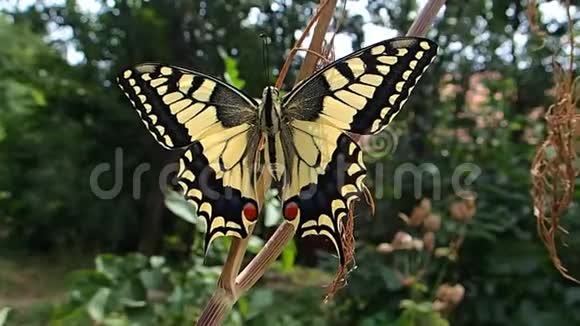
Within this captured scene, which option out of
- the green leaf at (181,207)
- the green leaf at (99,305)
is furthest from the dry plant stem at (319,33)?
the green leaf at (99,305)

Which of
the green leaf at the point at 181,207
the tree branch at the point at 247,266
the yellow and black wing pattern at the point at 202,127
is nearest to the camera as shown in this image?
the tree branch at the point at 247,266

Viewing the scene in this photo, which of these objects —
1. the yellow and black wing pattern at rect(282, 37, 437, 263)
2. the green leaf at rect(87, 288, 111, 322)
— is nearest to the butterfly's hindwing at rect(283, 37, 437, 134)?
the yellow and black wing pattern at rect(282, 37, 437, 263)

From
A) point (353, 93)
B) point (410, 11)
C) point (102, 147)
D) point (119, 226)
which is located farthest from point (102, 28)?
point (353, 93)

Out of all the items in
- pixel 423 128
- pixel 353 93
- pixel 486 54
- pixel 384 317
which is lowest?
pixel 384 317

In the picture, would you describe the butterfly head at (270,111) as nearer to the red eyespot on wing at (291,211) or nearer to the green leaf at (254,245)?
the red eyespot on wing at (291,211)

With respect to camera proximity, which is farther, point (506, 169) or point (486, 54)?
point (486, 54)

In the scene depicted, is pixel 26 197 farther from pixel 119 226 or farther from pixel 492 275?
pixel 492 275
